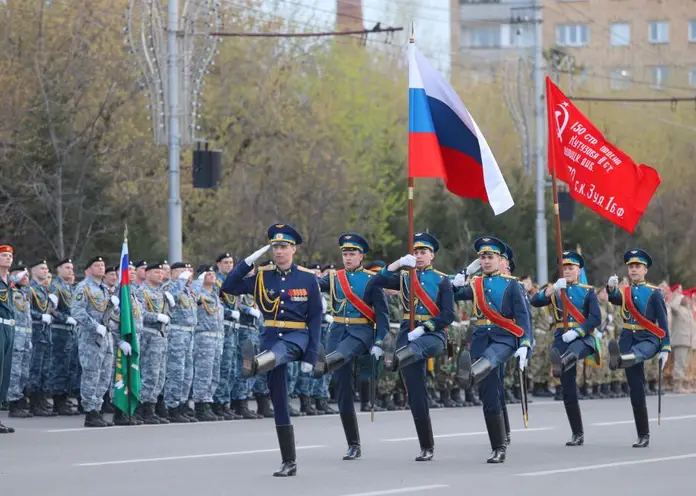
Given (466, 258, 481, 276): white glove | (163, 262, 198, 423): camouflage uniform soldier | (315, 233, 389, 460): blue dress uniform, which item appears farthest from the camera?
(163, 262, 198, 423): camouflage uniform soldier

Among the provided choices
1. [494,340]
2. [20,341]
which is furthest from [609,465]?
[20,341]

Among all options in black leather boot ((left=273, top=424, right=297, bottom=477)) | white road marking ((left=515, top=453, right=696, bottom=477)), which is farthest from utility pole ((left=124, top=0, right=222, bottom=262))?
black leather boot ((left=273, top=424, right=297, bottom=477))

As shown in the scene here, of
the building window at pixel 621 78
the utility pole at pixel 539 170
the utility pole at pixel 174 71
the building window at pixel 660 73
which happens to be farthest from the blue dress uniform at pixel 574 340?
the building window at pixel 660 73

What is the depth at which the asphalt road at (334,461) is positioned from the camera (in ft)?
40.9

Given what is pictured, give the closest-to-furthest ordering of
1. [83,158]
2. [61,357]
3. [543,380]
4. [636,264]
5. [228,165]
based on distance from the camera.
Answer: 1. [636,264]
2. [61,357]
3. [543,380]
4. [83,158]
5. [228,165]

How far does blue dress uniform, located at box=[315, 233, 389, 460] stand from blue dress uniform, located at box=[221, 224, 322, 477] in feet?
3.48

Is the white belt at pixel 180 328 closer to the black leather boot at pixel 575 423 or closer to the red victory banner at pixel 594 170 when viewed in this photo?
the red victory banner at pixel 594 170

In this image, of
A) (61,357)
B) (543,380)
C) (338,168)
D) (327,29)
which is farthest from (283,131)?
(61,357)

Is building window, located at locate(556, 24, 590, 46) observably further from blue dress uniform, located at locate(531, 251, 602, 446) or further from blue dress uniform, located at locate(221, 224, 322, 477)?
blue dress uniform, located at locate(221, 224, 322, 477)

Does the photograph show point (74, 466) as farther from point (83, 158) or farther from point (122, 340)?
point (83, 158)

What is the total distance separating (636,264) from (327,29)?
31303mm

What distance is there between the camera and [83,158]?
33750 millimetres

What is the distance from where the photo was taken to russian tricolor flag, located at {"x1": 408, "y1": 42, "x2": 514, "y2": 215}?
15.1 meters

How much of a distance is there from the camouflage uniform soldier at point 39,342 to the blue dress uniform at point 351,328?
6.34 m
